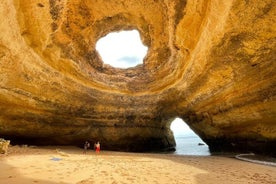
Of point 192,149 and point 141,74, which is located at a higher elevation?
point 141,74

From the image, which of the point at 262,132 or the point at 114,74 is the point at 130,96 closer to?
the point at 114,74

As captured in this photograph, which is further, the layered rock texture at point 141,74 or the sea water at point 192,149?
the sea water at point 192,149

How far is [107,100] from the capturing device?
15.3m

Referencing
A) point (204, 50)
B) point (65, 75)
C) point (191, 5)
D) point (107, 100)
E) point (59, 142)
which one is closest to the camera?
point (191, 5)

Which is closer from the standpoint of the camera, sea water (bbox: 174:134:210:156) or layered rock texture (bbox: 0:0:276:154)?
layered rock texture (bbox: 0:0:276:154)

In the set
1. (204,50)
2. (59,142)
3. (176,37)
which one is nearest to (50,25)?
(176,37)

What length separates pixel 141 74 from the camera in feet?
51.4

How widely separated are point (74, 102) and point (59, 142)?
395 cm

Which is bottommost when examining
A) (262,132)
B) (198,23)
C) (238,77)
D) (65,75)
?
(262,132)

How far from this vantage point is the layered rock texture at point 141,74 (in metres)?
9.03

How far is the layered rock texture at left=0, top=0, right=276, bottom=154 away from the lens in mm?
9031

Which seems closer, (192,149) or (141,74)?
(141,74)

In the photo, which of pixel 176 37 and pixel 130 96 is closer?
pixel 176 37

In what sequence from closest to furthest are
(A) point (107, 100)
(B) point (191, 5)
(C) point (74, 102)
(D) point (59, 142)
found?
(B) point (191, 5), (C) point (74, 102), (A) point (107, 100), (D) point (59, 142)
